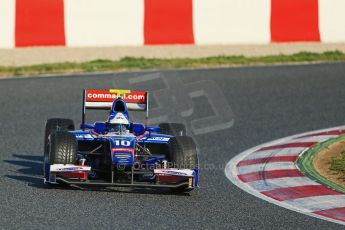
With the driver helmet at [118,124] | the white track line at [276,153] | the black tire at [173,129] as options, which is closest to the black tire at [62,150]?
the driver helmet at [118,124]

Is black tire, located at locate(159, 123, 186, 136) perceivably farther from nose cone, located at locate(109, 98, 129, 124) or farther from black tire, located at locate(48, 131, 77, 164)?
black tire, located at locate(48, 131, 77, 164)

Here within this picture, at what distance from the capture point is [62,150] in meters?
9.65

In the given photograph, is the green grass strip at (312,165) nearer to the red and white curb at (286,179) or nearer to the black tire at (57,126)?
the red and white curb at (286,179)

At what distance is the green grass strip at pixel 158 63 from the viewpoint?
56.7 feet

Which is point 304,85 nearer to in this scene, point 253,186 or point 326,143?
point 326,143

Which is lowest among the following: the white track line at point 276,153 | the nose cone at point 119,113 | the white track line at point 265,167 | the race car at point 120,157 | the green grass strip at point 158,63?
the white track line at point 265,167

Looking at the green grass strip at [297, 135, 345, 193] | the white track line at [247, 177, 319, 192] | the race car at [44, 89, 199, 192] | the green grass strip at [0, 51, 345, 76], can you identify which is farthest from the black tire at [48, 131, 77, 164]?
the green grass strip at [0, 51, 345, 76]

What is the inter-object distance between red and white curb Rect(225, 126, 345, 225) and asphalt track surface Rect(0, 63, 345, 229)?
17 centimetres

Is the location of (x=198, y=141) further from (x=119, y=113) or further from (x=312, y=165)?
(x=119, y=113)

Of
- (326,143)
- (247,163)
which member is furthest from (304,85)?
(247,163)

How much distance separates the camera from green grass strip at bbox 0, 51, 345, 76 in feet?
56.7

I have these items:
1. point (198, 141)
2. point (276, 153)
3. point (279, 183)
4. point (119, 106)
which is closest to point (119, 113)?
point (119, 106)

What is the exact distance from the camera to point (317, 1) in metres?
18.6

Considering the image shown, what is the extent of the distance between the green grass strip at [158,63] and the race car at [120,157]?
6409mm
